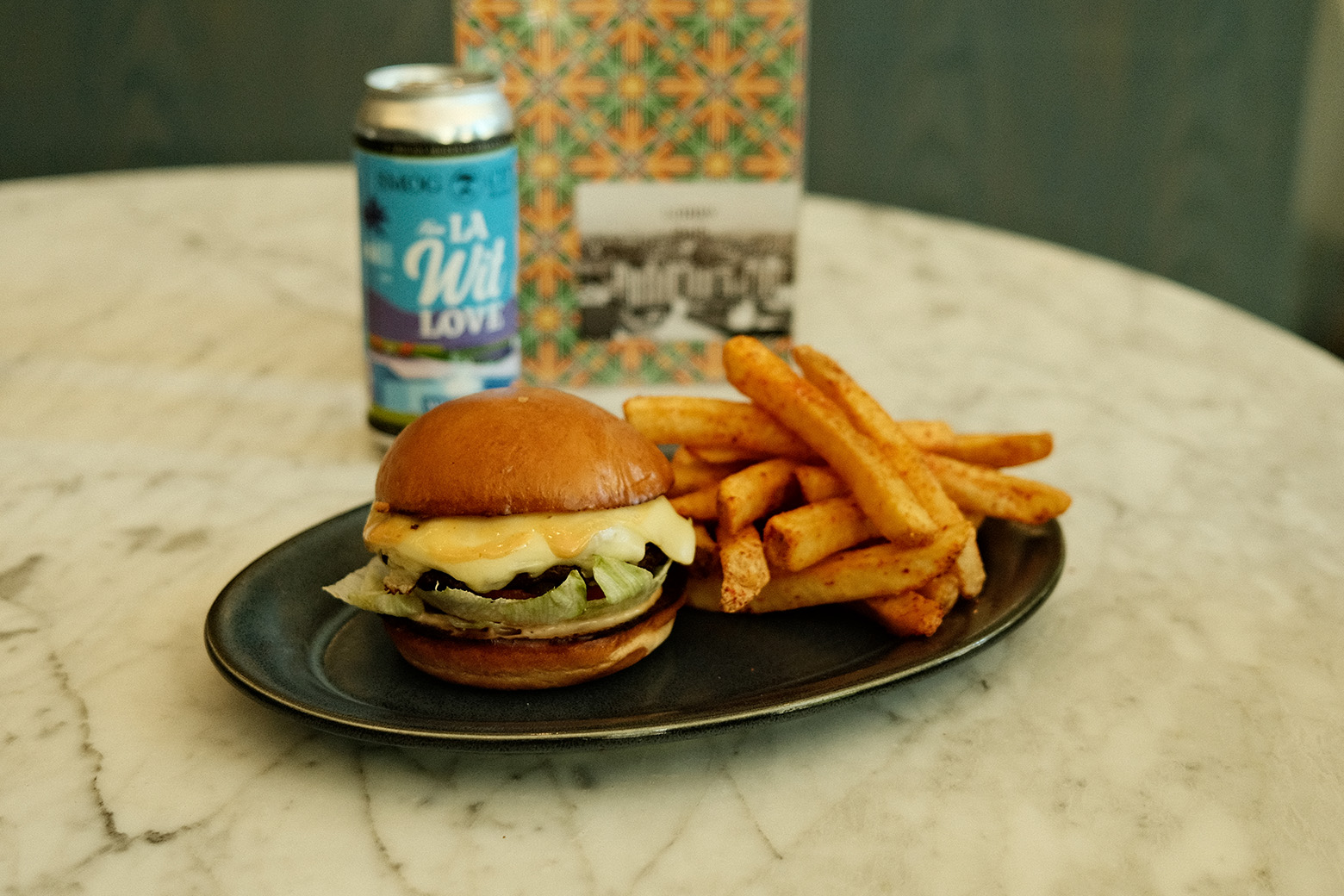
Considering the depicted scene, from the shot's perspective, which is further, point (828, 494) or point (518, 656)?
point (828, 494)

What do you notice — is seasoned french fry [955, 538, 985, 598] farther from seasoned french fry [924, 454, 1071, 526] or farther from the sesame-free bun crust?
the sesame-free bun crust

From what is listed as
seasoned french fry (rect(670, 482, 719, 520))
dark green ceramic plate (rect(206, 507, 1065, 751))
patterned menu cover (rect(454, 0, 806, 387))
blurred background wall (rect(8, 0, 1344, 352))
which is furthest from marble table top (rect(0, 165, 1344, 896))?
blurred background wall (rect(8, 0, 1344, 352))

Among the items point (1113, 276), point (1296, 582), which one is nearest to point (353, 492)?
point (1296, 582)

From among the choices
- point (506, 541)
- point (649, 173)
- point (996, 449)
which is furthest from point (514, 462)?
point (649, 173)

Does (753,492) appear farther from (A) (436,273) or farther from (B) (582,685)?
(A) (436,273)

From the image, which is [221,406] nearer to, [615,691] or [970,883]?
[615,691]
